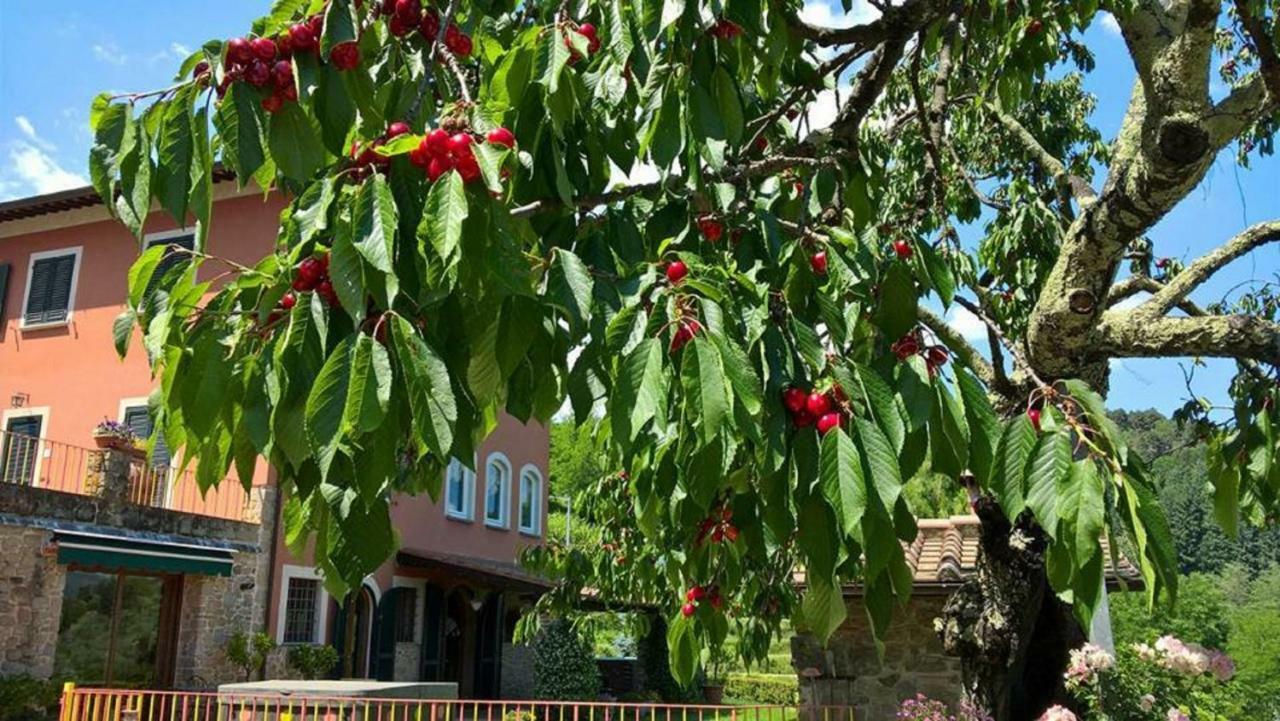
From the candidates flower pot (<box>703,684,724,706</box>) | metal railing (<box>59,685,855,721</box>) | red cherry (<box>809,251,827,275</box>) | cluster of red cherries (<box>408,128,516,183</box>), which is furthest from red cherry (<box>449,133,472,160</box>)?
flower pot (<box>703,684,724,706</box>)

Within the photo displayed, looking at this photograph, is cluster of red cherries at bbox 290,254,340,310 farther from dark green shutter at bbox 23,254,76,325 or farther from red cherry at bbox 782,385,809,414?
dark green shutter at bbox 23,254,76,325

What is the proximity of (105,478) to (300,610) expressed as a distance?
359 centimetres

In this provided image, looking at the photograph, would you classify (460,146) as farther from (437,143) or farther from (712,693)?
(712,693)

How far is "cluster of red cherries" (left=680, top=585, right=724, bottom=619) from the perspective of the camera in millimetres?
3631

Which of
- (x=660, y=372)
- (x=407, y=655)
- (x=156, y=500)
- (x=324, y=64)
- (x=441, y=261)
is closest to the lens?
(x=441, y=261)

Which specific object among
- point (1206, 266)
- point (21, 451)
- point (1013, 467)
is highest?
point (21, 451)

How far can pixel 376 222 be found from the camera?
1.45 m

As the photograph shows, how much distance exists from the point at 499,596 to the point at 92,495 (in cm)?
929

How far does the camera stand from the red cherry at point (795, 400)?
184 cm

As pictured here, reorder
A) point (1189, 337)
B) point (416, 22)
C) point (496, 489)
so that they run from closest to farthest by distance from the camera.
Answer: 1. point (416, 22)
2. point (1189, 337)
3. point (496, 489)

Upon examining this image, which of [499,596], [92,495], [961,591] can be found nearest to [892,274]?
[961,591]

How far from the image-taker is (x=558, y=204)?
86.6 inches

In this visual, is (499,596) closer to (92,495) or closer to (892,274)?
(92,495)

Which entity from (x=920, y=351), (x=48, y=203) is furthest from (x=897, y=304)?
(x=48, y=203)
